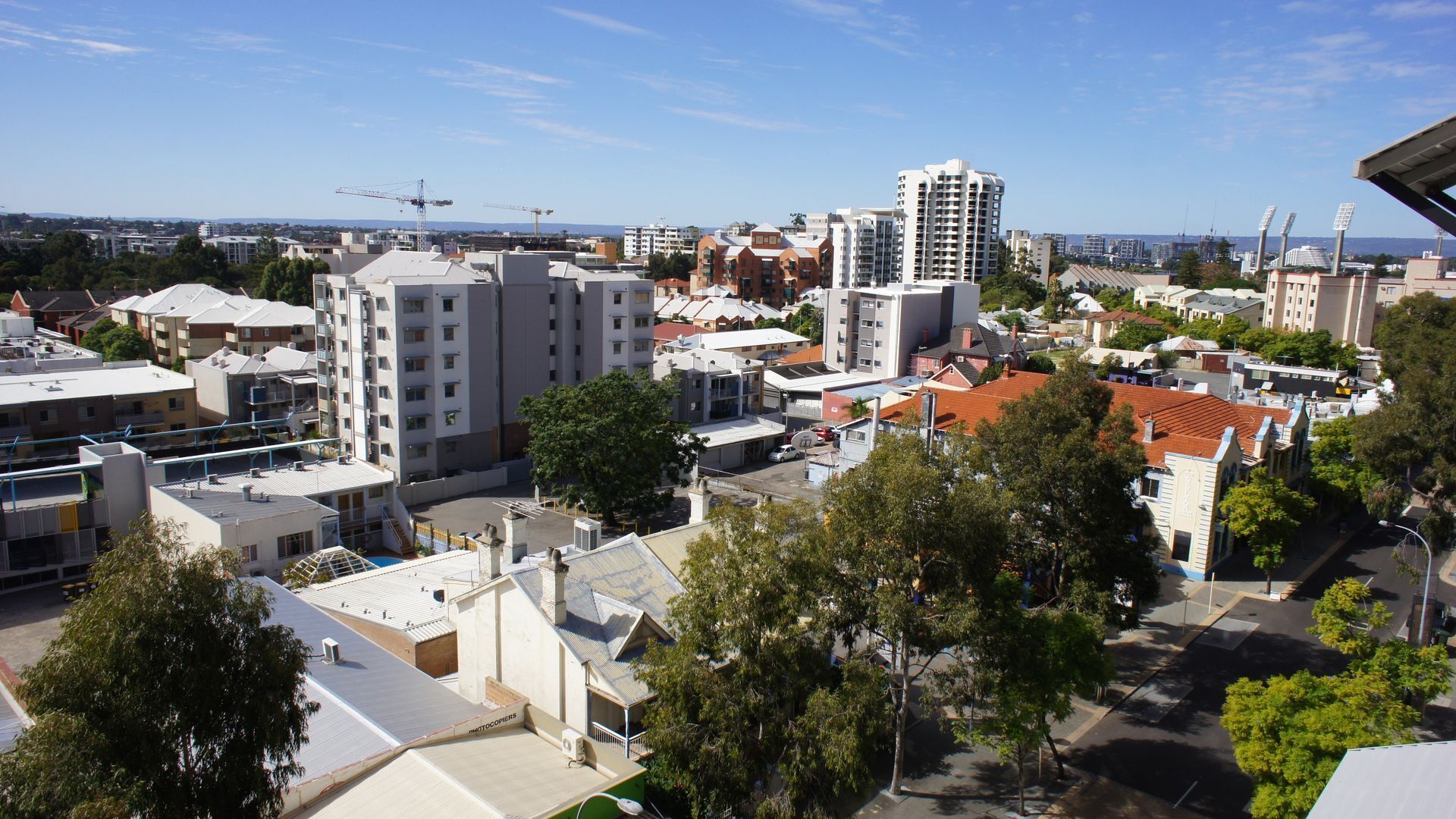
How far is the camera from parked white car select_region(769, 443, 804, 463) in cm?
4962

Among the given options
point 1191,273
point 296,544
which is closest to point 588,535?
point 296,544

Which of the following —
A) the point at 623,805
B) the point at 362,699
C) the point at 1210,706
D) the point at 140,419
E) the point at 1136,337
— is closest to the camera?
the point at 623,805

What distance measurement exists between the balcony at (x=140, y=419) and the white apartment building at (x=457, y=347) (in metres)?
9.12

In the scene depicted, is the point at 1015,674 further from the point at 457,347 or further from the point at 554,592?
the point at 457,347

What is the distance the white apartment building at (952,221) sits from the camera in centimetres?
14050

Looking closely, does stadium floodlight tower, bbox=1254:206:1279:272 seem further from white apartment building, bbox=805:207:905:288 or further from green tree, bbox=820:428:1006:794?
green tree, bbox=820:428:1006:794

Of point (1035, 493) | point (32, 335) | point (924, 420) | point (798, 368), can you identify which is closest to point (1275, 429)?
point (924, 420)

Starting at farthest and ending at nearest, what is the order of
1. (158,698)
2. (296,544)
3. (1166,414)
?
1. (1166,414)
2. (296,544)
3. (158,698)

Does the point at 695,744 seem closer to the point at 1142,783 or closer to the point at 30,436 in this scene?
the point at 1142,783

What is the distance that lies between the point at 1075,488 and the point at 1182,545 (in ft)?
42.5

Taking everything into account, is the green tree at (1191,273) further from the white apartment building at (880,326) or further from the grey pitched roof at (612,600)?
the grey pitched roof at (612,600)

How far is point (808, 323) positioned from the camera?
92375 millimetres

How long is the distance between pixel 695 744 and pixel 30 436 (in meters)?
45.0


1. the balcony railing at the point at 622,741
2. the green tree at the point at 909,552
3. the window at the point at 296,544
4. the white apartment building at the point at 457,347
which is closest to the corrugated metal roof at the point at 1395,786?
the green tree at the point at 909,552
